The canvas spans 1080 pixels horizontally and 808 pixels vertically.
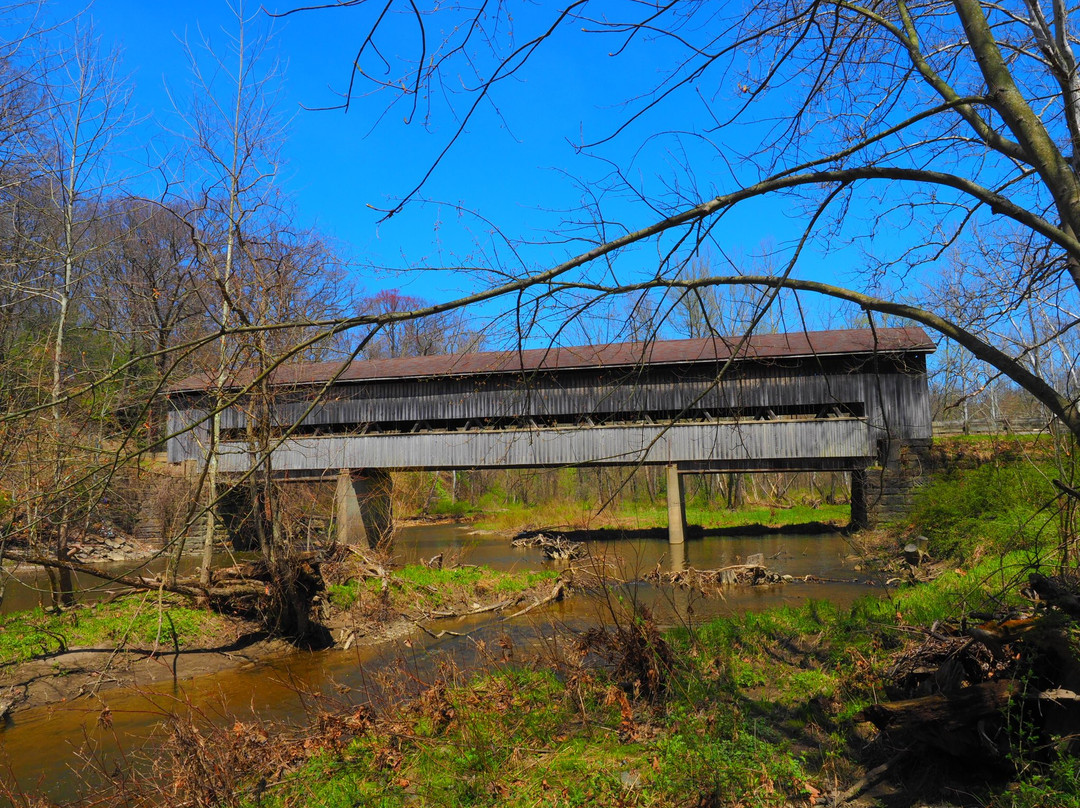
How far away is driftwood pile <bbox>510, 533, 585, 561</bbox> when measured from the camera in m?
16.7

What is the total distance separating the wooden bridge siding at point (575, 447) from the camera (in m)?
15.8

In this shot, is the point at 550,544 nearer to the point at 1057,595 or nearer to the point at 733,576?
the point at 733,576

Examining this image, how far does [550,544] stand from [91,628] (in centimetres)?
1073

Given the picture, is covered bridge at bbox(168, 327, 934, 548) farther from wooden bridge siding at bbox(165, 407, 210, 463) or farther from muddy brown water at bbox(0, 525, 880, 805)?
muddy brown water at bbox(0, 525, 880, 805)

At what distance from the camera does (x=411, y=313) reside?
202 centimetres

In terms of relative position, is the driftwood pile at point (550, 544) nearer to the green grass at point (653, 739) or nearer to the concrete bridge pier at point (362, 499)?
the concrete bridge pier at point (362, 499)

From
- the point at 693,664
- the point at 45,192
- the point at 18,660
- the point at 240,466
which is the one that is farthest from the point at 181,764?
the point at 240,466

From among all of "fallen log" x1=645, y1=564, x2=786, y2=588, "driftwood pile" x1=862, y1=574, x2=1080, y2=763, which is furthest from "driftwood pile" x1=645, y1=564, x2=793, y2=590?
"driftwood pile" x1=862, y1=574, x2=1080, y2=763

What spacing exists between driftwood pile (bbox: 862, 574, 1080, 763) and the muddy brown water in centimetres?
164

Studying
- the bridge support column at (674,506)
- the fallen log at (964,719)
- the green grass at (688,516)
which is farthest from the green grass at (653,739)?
the green grass at (688,516)

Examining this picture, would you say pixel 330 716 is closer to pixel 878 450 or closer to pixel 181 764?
pixel 181 764

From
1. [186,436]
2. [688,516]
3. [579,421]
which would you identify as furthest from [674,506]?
[186,436]

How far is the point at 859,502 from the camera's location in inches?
693

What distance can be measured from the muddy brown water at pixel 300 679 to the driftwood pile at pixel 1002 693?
164 cm
